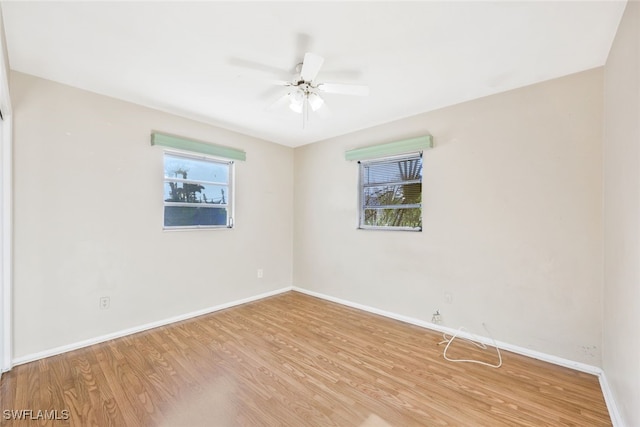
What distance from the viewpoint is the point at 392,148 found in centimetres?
319

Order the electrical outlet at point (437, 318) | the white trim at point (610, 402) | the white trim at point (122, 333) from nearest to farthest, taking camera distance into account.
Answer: the white trim at point (610, 402) < the white trim at point (122, 333) < the electrical outlet at point (437, 318)

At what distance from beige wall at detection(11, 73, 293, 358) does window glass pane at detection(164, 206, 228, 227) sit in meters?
0.12

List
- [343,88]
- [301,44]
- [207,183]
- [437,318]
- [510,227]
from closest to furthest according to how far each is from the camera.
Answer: [301,44] < [343,88] < [510,227] < [437,318] < [207,183]

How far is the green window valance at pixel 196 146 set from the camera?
9.53 feet

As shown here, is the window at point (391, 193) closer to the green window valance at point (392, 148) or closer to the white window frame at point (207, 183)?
the green window valance at point (392, 148)

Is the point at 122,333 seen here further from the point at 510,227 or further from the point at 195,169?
the point at 510,227

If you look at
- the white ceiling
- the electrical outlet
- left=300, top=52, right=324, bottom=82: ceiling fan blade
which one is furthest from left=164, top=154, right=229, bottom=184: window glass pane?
the electrical outlet

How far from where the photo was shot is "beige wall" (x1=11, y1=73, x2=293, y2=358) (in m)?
2.21

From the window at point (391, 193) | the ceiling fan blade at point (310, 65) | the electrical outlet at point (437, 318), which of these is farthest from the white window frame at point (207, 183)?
the electrical outlet at point (437, 318)

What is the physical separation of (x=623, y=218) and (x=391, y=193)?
2.03 m

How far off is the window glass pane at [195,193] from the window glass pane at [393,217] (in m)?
1.97

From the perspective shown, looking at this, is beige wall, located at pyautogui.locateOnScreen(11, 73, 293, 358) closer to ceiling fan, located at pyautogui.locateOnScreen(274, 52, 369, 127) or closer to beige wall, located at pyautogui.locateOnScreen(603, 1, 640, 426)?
ceiling fan, located at pyautogui.locateOnScreen(274, 52, 369, 127)

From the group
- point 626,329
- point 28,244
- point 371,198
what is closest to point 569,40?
point 626,329

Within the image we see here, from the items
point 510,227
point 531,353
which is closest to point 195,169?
point 510,227
